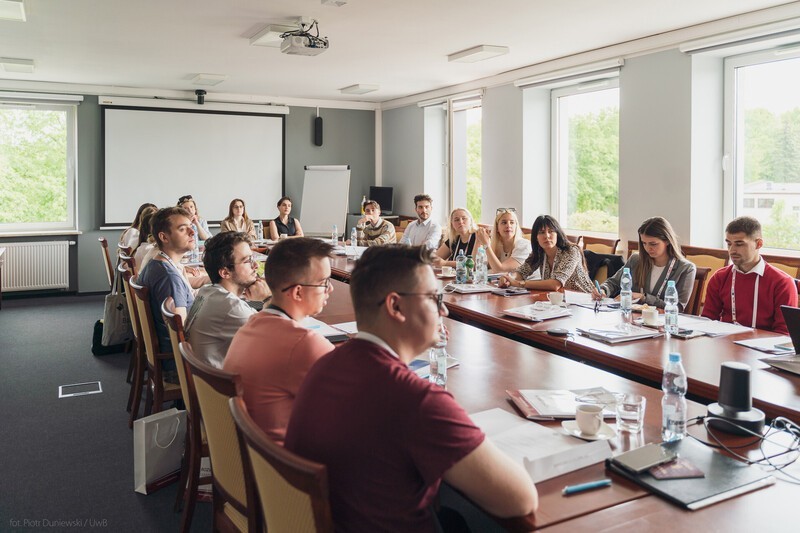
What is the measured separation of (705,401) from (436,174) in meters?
7.21

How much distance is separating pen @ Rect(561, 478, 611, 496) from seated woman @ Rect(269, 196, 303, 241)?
23.6ft

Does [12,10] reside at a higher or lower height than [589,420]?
higher

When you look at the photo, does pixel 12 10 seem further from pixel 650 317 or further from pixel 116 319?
pixel 650 317

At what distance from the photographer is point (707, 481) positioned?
4.63ft

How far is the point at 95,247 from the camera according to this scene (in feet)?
Result: 28.1

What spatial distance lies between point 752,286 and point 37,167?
8406 mm

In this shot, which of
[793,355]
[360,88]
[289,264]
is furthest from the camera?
[360,88]

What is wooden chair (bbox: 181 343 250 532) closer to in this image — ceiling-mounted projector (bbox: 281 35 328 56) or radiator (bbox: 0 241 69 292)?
ceiling-mounted projector (bbox: 281 35 328 56)

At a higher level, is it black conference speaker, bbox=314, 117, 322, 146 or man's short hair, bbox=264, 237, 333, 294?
black conference speaker, bbox=314, 117, 322, 146

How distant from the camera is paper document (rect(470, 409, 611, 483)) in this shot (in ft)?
4.79

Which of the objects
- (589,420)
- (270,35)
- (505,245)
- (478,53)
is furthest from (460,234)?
(589,420)

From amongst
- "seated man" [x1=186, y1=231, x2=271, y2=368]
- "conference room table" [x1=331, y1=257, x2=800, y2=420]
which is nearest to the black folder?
"conference room table" [x1=331, y1=257, x2=800, y2=420]

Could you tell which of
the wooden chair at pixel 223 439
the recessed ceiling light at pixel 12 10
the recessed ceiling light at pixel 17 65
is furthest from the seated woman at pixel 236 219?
the wooden chair at pixel 223 439

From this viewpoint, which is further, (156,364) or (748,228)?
(748,228)
